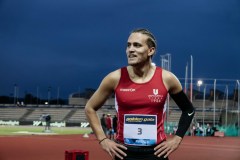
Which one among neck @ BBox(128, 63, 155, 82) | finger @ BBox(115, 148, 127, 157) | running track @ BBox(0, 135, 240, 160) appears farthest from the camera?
running track @ BBox(0, 135, 240, 160)

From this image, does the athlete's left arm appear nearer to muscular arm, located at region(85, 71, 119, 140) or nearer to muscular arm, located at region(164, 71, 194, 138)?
muscular arm, located at region(164, 71, 194, 138)

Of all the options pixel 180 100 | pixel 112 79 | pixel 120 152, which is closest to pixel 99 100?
pixel 112 79

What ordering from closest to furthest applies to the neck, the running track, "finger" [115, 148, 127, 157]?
"finger" [115, 148, 127, 157]
the neck
the running track

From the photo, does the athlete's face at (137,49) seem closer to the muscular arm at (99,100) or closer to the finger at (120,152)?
the muscular arm at (99,100)

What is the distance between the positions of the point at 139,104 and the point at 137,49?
1.50ft

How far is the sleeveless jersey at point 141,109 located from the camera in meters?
3.85

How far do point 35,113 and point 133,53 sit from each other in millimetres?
75475

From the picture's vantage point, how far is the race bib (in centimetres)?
389

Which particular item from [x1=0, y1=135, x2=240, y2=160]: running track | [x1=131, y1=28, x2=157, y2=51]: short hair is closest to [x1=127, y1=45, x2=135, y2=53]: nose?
[x1=131, y1=28, x2=157, y2=51]: short hair

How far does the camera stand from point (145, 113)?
3879 millimetres

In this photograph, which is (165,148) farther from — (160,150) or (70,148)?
(70,148)

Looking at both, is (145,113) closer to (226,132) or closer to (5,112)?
(226,132)

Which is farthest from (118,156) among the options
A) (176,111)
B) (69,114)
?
(69,114)

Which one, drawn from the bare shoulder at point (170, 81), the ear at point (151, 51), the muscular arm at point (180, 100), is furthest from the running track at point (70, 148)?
the ear at point (151, 51)
